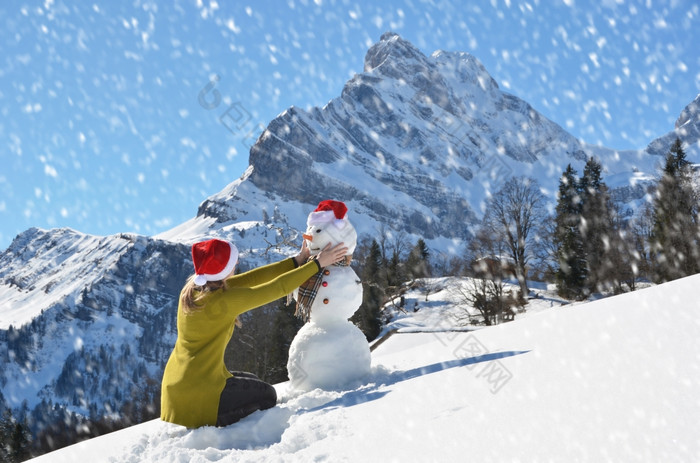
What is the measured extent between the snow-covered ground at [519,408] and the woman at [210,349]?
17 cm

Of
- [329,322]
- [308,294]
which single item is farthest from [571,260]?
[308,294]

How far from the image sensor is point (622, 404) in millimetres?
1944

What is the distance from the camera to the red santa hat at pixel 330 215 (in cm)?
471

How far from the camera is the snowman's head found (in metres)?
4.66

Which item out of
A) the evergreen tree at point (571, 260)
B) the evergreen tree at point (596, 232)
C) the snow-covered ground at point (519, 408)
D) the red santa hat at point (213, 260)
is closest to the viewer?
the snow-covered ground at point (519, 408)

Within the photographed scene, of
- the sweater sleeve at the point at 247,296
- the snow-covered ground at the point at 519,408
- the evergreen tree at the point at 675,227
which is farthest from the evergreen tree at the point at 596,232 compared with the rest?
the sweater sleeve at the point at 247,296

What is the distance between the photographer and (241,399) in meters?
3.45

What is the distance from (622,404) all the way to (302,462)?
4.70 ft

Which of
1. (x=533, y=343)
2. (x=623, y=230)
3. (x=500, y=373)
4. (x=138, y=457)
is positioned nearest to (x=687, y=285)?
(x=533, y=343)

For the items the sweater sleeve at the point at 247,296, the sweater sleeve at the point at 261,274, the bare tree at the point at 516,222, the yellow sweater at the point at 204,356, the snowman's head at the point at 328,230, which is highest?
the bare tree at the point at 516,222

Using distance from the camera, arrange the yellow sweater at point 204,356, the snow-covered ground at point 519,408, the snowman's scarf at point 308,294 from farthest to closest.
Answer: the snowman's scarf at point 308,294 < the yellow sweater at point 204,356 < the snow-covered ground at point 519,408

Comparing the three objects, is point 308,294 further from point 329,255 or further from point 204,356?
point 204,356

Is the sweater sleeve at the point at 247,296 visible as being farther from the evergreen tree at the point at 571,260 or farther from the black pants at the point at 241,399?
the evergreen tree at the point at 571,260

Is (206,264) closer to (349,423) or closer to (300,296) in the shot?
(300,296)
